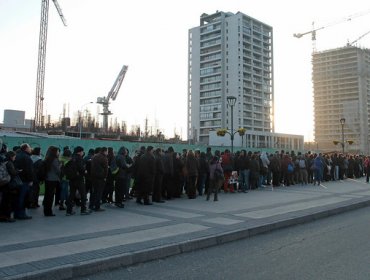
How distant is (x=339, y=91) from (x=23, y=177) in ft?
398

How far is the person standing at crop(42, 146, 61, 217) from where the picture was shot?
34.3ft

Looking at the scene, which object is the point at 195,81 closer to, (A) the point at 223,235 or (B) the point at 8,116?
(B) the point at 8,116

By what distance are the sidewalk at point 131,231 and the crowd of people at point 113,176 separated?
0.56 meters

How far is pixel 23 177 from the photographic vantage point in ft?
33.1

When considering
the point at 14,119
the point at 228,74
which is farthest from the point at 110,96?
the point at 228,74

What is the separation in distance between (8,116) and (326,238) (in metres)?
107

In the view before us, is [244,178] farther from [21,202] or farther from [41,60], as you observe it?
[41,60]

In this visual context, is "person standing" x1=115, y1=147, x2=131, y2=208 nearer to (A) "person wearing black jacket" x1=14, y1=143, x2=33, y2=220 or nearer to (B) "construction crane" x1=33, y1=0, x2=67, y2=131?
(A) "person wearing black jacket" x1=14, y1=143, x2=33, y2=220

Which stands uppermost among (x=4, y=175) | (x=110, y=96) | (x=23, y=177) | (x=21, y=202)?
(x=110, y=96)

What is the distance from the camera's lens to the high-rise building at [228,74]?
12506cm

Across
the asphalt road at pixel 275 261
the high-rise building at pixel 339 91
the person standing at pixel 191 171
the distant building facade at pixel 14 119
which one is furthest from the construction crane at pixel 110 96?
the asphalt road at pixel 275 261

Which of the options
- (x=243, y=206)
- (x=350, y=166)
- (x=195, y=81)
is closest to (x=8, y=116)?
(x=195, y=81)

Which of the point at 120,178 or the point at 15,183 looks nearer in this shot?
the point at 15,183

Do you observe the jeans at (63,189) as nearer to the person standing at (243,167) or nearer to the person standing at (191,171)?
the person standing at (191,171)
